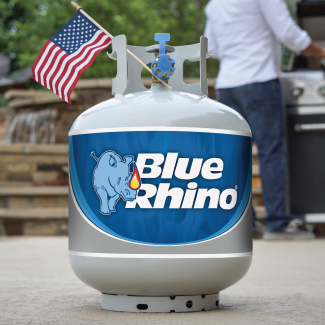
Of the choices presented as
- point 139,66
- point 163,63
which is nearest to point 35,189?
point 139,66

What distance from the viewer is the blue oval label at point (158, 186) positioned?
6.08ft

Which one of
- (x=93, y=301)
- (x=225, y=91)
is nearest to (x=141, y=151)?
(x=93, y=301)

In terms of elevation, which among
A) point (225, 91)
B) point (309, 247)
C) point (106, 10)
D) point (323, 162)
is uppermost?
point (106, 10)

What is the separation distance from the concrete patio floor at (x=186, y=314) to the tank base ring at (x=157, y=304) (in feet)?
0.14

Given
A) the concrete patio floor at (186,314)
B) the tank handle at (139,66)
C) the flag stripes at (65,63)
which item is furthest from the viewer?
the flag stripes at (65,63)

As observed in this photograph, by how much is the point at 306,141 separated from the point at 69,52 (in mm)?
3296

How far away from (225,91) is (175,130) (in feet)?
9.77

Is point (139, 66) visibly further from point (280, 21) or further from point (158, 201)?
point (280, 21)

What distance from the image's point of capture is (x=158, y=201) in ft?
6.09

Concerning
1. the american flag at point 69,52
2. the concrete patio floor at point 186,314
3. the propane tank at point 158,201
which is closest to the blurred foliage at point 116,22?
the concrete patio floor at point 186,314

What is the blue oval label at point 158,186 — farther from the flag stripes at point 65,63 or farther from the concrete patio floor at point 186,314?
the flag stripes at point 65,63

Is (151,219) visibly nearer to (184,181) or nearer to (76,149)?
(184,181)

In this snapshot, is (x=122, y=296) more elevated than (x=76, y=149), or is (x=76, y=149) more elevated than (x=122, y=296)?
(x=76, y=149)

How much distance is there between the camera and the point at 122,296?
1.96m
